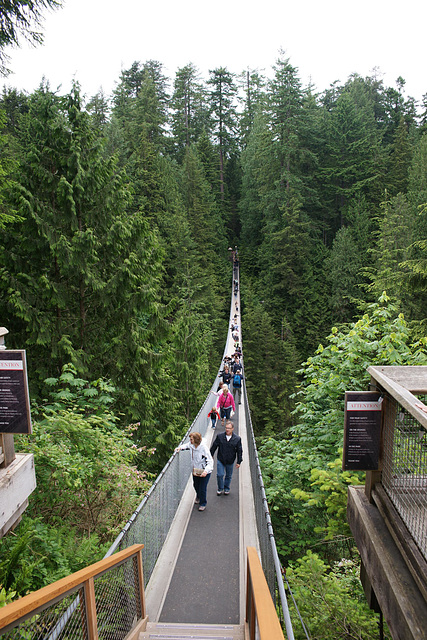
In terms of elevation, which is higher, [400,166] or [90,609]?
[400,166]

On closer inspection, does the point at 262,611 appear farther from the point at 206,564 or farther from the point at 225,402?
the point at 225,402

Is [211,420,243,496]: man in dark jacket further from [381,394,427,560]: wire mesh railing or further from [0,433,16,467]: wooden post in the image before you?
[0,433,16,467]: wooden post

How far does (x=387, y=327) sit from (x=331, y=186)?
1534 inches

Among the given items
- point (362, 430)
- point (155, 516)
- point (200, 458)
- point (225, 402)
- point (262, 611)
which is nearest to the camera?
point (262, 611)

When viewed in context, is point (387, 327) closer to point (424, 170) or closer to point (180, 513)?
point (180, 513)

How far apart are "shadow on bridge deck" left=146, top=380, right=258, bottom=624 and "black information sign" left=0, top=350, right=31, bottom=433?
2.25 metres

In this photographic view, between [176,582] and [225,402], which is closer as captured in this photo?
[176,582]

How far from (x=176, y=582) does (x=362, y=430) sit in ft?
8.84

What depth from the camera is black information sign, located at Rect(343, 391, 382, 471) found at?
347 centimetres

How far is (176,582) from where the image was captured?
4559 millimetres

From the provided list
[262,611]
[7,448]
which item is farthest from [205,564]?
[262,611]

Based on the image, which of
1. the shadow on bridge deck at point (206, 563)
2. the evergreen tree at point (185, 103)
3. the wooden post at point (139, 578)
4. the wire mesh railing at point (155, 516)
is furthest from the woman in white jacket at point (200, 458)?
the evergreen tree at point (185, 103)

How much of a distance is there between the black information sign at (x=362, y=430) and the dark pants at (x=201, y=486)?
9.81ft

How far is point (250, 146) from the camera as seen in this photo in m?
52.7
